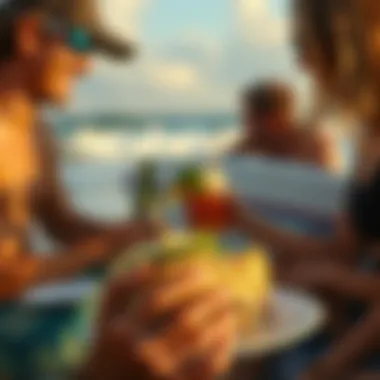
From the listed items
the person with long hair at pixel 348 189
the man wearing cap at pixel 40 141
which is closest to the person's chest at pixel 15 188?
the man wearing cap at pixel 40 141

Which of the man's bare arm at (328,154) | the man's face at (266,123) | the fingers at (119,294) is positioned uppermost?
the man's face at (266,123)

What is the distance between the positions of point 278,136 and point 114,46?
0.13 meters

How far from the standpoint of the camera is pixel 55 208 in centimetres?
57

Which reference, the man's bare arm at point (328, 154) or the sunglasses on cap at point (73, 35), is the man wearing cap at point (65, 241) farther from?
the man's bare arm at point (328, 154)

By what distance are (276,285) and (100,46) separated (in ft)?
0.66

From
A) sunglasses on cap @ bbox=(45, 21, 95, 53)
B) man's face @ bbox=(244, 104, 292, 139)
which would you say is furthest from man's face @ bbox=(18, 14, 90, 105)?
man's face @ bbox=(244, 104, 292, 139)

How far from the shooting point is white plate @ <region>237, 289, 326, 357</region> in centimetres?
56

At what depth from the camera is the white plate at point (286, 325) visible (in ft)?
1.84

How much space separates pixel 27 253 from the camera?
0.57 meters

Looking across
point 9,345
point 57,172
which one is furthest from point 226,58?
point 9,345

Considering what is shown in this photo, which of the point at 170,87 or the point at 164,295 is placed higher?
the point at 170,87

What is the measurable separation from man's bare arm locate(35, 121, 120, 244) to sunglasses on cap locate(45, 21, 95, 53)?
2.4 inches

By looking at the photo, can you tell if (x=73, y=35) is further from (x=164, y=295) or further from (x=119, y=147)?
(x=164, y=295)

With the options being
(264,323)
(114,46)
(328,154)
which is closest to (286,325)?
(264,323)
